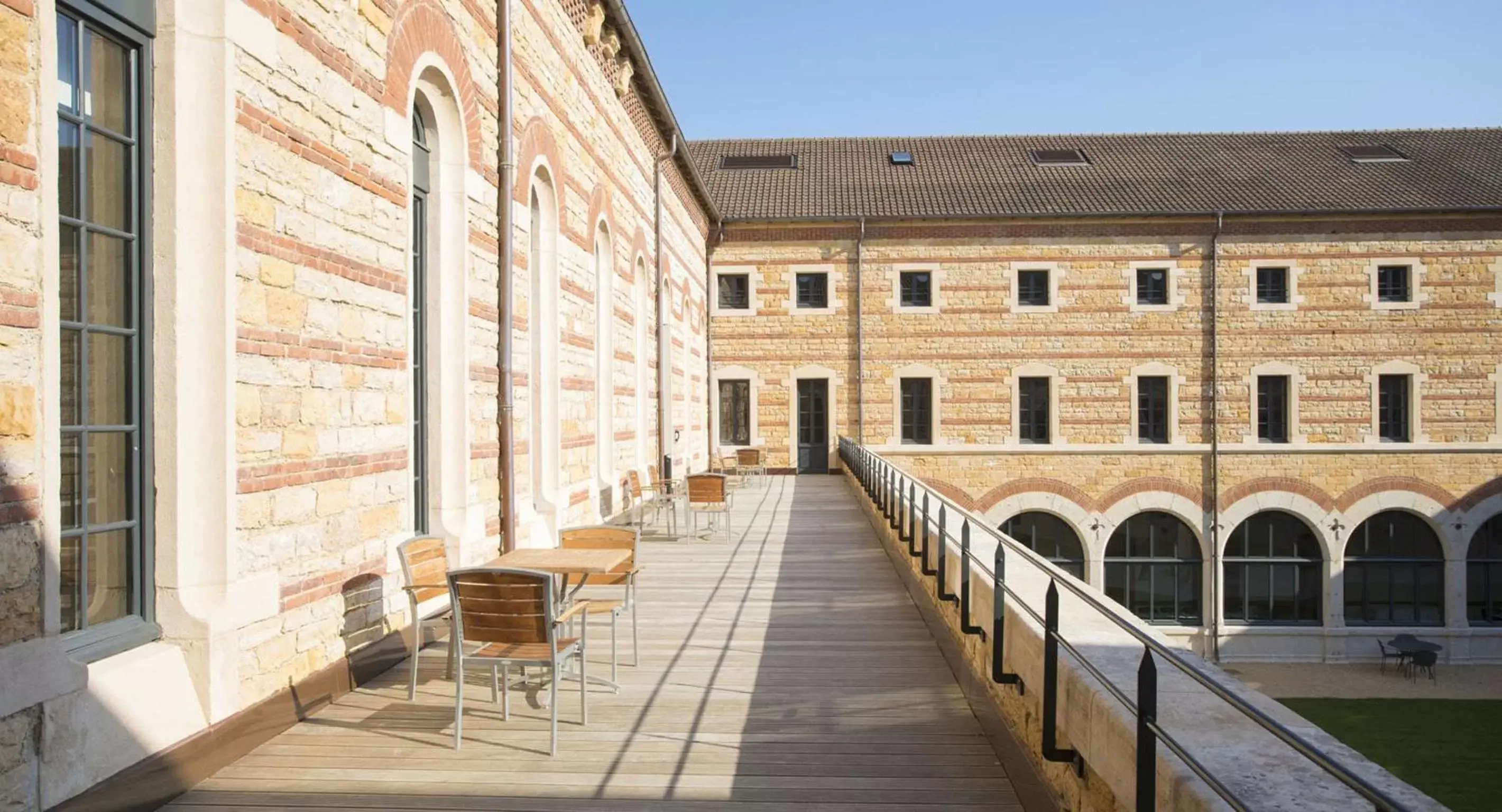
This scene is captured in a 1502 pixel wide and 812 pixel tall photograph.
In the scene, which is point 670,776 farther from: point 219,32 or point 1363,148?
point 1363,148

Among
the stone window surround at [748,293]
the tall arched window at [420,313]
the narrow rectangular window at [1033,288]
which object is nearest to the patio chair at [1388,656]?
the narrow rectangular window at [1033,288]

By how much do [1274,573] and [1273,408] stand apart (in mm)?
3997

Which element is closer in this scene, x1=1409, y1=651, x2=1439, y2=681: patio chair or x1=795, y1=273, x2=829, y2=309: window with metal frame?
x1=1409, y1=651, x2=1439, y2=681: patio chair

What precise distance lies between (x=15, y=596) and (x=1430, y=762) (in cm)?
1889

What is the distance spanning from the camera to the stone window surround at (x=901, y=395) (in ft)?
84.2

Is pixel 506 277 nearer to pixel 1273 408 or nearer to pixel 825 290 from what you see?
pixel 825 290

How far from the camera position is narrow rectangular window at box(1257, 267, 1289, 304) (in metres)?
25.5

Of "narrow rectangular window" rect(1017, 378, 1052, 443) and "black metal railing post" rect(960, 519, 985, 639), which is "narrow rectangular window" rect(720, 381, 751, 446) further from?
"black metal railing post" rect(960, 519, 985, 639)

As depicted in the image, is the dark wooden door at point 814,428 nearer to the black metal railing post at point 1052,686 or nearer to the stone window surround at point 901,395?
the stone window surround at point 901,395

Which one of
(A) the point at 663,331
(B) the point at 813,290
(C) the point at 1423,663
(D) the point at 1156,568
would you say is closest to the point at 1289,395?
(D) the point at 1156,568

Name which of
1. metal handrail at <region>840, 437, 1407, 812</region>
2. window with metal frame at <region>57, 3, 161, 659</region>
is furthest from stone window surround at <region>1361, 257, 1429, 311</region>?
window with metal frame at <region>57, 3, 161, 659</region>

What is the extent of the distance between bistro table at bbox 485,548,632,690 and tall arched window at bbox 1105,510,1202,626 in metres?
21.1

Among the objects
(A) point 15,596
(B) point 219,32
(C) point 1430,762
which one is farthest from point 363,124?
(C) point 1430,762

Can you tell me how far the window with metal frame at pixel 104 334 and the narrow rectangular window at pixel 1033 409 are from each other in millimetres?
23254
